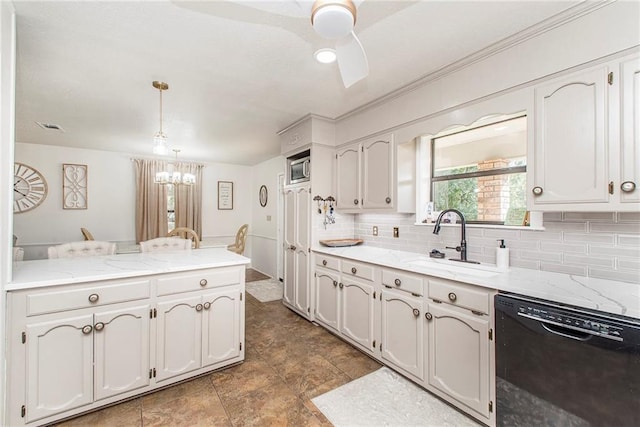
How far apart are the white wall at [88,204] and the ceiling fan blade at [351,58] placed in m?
5.24

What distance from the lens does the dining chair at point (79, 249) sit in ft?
8.47

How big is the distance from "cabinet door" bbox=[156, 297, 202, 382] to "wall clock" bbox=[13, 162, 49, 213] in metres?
4.44

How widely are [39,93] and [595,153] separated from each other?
4.42 metres

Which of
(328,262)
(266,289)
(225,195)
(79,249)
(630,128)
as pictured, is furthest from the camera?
(225,195)

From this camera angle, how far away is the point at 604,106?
143 cm

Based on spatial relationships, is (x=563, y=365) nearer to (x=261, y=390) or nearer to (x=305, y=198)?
Answer: (x=261, y=390)

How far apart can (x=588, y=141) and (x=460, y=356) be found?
1.45 m

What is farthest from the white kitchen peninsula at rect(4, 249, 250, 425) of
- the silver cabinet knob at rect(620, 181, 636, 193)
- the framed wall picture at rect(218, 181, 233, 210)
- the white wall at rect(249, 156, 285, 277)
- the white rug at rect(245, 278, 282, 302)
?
the framed wall picture at rect(218, 181, 233, 210)

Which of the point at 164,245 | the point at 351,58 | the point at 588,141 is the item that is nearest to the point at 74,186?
the point at 164,245

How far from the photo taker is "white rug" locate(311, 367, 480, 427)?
1.72 metres

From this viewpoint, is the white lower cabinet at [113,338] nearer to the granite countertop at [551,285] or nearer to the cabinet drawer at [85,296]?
the cabinet drawer at [85,296]

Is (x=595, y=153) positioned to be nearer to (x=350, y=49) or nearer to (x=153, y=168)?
(x=350, y=49)

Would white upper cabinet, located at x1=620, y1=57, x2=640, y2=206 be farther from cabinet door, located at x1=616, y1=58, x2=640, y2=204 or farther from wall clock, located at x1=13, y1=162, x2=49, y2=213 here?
wall clock, located at x1=13, y1=162, x2=49, y2=213

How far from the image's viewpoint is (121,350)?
5.99 feet
